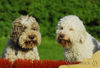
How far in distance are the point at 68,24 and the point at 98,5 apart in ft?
40.5

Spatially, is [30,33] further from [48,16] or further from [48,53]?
[48,16]

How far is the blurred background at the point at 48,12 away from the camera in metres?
18.9

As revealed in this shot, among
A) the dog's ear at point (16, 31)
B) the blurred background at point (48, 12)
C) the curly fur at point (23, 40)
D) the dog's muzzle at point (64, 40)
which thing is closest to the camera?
the curly fur at point (23, 40)

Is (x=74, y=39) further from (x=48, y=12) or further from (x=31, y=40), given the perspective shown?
(x=48, y=12)

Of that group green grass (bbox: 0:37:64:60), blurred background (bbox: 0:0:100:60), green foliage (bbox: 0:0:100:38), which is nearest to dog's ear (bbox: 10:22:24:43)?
green grass (bbox: 0:37:64:60)

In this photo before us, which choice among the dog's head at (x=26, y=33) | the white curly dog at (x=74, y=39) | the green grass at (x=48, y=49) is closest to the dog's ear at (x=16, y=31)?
the dog's head at (x=26, y=33)

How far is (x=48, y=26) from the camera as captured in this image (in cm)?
1942

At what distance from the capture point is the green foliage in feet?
62.1

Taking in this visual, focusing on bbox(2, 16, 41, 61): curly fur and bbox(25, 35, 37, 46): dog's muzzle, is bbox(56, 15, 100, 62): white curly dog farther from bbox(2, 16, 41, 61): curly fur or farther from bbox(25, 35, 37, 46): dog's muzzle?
bbox(25, 35, 37, 46): dog's muzzle

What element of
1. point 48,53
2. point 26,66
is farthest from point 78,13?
point 26,66

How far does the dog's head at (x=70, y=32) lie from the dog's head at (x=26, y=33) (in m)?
0.83

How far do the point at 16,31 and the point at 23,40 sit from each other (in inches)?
15.8

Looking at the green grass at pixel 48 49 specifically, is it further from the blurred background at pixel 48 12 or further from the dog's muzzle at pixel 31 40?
the dog's muzzle at pixel 31 40

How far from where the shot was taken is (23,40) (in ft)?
25.7
